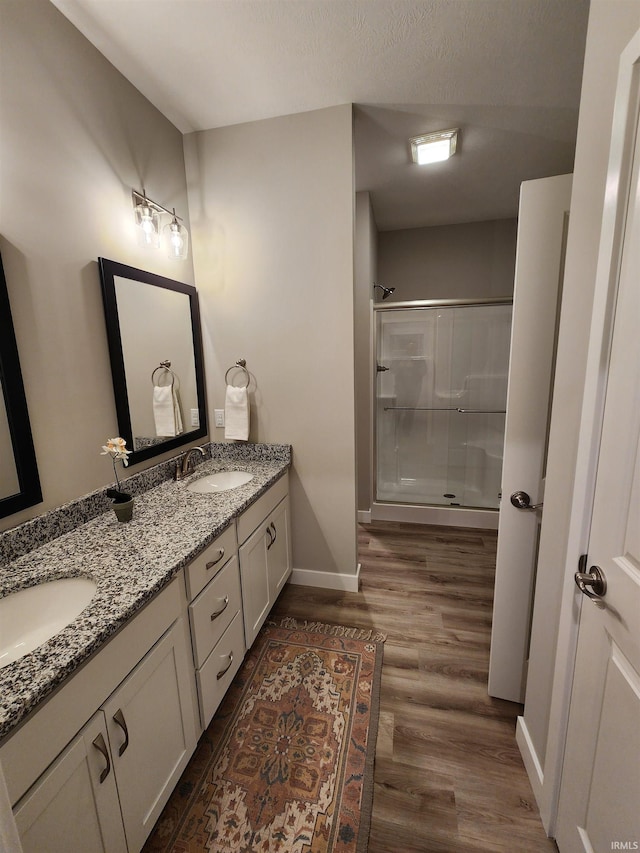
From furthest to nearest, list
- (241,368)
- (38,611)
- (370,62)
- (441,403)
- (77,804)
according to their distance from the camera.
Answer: (441,403) → (241,368) → (370,62) → (38,611) → (77,804)

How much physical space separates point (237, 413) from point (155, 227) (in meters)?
1.03

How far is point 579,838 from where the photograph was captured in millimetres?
906

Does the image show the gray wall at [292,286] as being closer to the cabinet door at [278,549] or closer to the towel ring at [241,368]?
the towel ring at [241,368]

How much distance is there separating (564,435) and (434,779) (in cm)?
128

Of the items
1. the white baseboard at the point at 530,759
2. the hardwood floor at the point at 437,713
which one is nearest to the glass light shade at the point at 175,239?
the hardwood floor at the point at 437,713

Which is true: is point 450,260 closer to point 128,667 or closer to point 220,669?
point 220,669

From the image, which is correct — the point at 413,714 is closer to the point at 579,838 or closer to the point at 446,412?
the point at 579,838

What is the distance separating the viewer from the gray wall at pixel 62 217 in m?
1.15

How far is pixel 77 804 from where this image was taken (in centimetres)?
76

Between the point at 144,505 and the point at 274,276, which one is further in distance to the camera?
the point at 274,276

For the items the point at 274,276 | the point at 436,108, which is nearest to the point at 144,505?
the point at 274,276

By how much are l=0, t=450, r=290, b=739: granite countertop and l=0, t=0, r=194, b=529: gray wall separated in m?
0.19

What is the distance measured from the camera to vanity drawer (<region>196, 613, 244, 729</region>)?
1283 mm

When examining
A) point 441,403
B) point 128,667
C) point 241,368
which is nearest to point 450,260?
point 441,403
